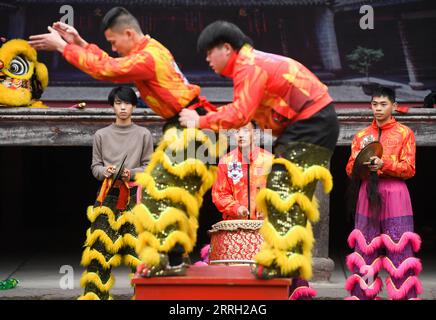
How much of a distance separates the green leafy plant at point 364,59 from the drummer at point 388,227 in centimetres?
235

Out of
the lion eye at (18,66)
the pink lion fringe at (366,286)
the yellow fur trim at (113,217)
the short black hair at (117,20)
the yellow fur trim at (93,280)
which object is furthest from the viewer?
the lion eye at (18,66)

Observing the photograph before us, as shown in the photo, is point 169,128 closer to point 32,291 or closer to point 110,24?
point 110,24

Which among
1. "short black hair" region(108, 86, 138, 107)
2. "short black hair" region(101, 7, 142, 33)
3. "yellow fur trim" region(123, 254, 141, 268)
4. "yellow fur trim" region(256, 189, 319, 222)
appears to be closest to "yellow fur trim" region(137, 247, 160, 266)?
"yellow fur trim" region(256, 189, 319, 222)

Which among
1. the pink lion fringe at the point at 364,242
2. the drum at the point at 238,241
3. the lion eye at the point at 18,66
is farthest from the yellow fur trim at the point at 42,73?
the pink lion fringe at the point at 364,242

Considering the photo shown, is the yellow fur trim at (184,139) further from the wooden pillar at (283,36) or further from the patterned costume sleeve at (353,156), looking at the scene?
the wooden pillar at (283,36)

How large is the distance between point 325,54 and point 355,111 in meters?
1.39

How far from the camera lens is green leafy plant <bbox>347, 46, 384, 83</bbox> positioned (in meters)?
10.4

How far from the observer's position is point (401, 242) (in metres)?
7.86

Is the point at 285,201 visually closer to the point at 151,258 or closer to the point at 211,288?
the point at 211,288

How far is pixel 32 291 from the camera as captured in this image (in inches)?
364

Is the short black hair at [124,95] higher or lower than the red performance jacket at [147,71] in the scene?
higher

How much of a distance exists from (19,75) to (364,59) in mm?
3653

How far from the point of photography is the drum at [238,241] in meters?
7.12

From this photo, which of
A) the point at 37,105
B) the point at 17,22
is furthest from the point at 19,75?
the point at 17,22
